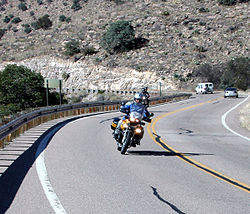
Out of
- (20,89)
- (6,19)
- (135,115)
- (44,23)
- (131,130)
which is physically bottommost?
(131,130)

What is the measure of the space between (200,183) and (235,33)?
265ft

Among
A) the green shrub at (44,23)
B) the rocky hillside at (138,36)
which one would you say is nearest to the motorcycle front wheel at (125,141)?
the rocky hillside at (138,36)

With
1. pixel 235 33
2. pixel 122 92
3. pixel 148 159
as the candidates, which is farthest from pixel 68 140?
pixel 235 33

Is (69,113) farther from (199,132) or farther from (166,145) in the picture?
(166,145)

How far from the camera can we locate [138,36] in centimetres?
8675

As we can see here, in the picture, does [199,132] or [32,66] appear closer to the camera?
[199,132]

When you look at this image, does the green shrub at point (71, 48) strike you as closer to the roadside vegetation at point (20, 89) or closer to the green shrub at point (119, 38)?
the green shrub at point (119, 38)

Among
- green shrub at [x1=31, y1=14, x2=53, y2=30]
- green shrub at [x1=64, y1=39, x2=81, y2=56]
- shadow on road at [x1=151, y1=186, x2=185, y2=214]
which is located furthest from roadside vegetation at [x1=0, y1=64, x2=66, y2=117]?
green shrub at [x1=31, y1=14, x2=53, y2=30]

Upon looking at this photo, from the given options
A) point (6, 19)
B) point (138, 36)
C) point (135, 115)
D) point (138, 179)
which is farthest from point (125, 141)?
point (6, 19)

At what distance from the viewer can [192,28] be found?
88438mm

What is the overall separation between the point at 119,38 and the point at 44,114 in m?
59.1

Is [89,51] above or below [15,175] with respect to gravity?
above

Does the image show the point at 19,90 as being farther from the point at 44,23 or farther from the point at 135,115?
the point at 44,23

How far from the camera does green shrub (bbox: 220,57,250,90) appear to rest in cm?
7100
